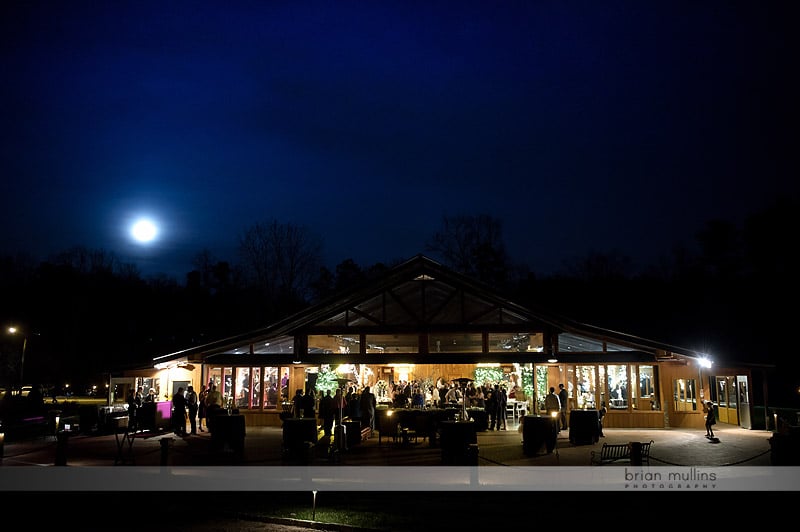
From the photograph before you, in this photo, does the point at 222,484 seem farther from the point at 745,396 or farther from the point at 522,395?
the point at 745,396

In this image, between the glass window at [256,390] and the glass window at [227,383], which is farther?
the glass window at [227,383]

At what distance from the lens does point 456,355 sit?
763 inches

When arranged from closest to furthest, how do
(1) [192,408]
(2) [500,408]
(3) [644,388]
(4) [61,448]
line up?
(4) [61,448] → (1) [192,408] → (2) [500,408] → (3) [644,388]

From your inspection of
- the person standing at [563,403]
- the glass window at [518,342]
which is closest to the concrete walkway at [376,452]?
the person standing at [563,403]

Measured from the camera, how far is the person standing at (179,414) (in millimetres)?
19016

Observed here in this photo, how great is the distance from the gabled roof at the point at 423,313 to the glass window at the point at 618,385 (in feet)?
6.71

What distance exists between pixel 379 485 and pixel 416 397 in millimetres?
9607

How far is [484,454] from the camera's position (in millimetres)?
14680

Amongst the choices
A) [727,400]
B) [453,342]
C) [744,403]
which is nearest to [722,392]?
[727,400]

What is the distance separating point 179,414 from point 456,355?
360 inches

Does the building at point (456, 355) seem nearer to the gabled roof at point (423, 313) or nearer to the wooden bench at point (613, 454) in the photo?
the gabled roof at point (423, 313)

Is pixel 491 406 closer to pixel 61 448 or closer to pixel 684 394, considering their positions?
pixel 684 394

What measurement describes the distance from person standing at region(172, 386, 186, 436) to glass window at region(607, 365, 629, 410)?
14629 millimetres
